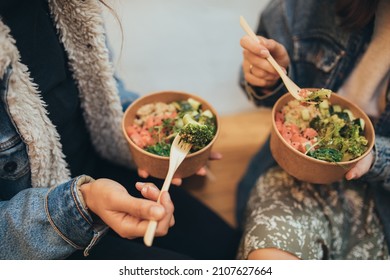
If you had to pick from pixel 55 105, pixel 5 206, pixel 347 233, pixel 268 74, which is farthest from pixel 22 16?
pixel 347 233

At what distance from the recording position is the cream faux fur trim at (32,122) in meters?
0.81

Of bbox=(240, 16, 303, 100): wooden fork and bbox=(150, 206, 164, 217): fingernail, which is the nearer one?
bbox=(150, 206, 164, 217): fingernail

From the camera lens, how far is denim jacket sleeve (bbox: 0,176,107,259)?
0.87 m

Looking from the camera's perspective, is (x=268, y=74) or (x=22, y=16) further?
(x=268, y=74)

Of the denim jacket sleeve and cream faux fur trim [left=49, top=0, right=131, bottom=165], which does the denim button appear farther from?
cream faux fur trim [left=49, top=0, right=131, bottom=165]

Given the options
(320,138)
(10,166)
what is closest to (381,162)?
(320,138)

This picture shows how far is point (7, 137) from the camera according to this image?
0.87 metres

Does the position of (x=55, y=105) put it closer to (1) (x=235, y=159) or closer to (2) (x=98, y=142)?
(2) (x=98, y=142)

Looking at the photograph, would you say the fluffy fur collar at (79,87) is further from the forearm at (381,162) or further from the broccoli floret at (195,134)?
the forearm at (381,162)

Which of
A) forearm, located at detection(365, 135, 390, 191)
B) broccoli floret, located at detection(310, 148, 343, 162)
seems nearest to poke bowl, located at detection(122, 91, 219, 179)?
broccoli floret, located at detection(310, 148, 343, 162)

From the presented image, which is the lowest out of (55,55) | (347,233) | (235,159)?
(235,159)

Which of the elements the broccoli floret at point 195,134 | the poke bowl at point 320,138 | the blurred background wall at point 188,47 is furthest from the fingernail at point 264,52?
the blurred background wall at point 188,47
